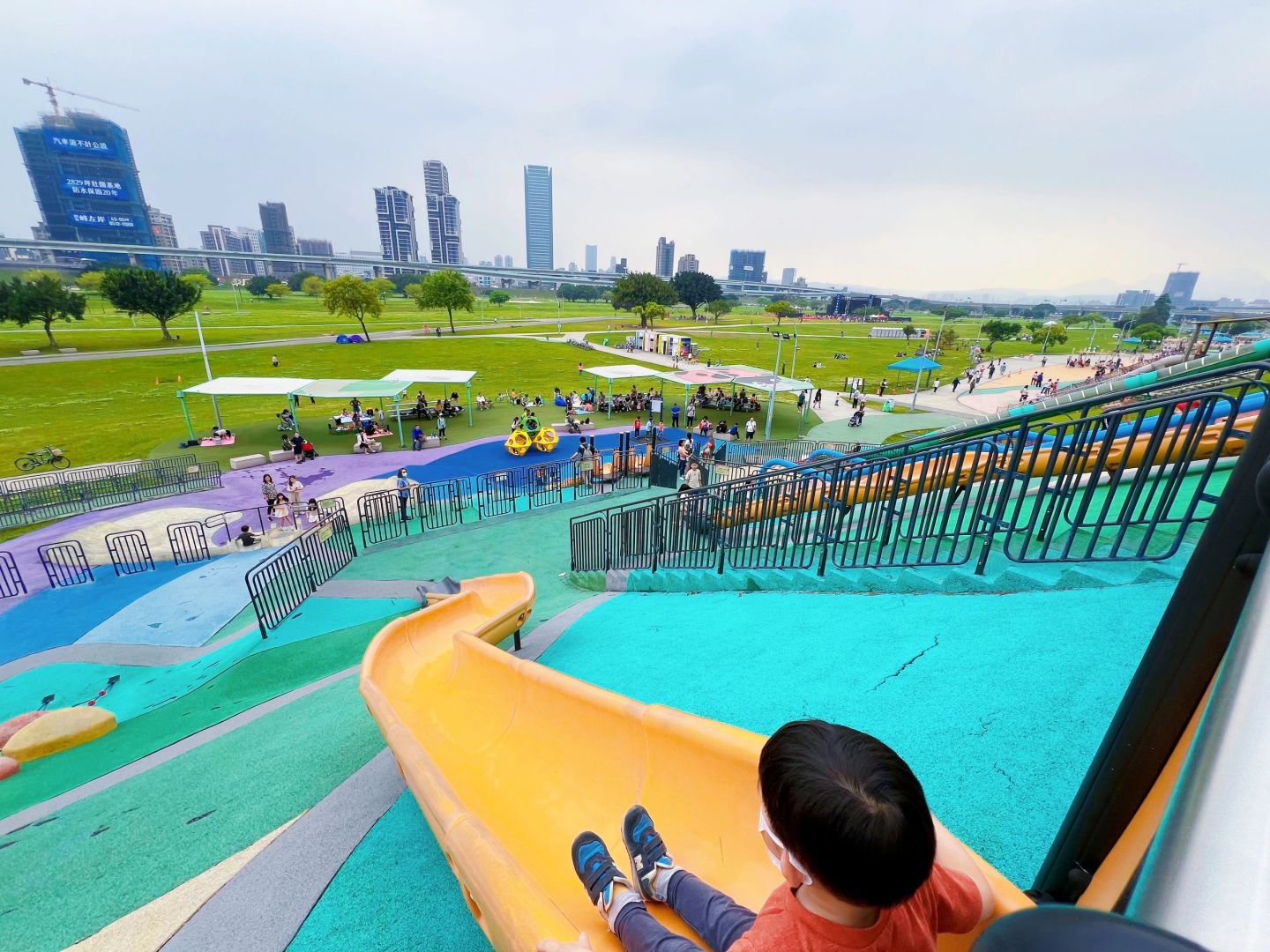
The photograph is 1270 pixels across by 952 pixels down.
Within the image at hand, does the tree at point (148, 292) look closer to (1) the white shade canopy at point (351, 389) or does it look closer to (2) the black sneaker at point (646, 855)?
(1) the white shade canopy at point (351, 389)

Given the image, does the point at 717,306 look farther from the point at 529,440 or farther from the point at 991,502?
the point at 991,502

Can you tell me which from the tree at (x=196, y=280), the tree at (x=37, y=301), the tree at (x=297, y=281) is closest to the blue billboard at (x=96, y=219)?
the tree at (x=297, y=281)

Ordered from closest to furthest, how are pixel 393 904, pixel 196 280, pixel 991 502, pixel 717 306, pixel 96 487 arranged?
pixel 393 904
pixel 991 502
pixel 96 487
pixel 196 280
pixel 717 306

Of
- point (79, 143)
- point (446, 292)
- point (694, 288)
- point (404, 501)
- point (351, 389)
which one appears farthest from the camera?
point (79, 143)

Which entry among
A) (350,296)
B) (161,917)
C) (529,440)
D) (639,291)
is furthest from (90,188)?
(161,917)

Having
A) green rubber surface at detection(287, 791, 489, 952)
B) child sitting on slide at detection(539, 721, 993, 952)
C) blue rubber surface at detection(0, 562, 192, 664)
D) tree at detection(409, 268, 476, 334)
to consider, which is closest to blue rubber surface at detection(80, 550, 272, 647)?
blue rubber surface at detection(0, 562, 192, 664)

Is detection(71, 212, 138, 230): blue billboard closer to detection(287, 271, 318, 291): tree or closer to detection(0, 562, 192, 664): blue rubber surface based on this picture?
detection(287, 271, 318, 291): tree
